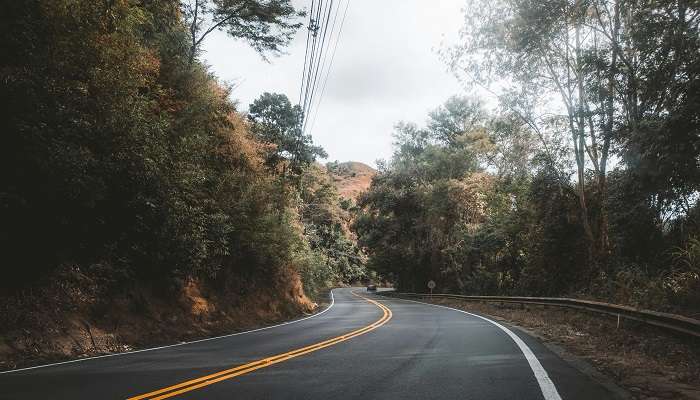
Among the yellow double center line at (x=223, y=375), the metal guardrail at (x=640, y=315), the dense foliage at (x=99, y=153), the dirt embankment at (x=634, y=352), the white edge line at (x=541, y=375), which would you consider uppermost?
the dense foliage at (x=99, y=153)

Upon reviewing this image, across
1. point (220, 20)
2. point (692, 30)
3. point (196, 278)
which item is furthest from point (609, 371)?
point (220, 20)

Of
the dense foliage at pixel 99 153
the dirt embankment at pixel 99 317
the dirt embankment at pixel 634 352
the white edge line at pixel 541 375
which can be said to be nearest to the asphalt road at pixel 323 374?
the white edge line at pixel 541 375

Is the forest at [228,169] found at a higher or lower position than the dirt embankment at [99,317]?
higher

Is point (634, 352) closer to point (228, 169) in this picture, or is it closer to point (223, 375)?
point (223, 375)

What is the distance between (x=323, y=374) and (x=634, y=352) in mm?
5570

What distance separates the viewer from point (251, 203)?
18.7 meters

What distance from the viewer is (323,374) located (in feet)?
20.7

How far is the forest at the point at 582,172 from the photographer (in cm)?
1102

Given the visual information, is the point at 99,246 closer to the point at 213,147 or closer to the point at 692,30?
the point at 213,147

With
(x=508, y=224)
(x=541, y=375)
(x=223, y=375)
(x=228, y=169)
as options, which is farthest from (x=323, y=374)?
(x=508, y=224)

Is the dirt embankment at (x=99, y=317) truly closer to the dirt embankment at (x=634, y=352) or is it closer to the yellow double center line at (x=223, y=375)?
the yellow double center line at (x=223, y=375)

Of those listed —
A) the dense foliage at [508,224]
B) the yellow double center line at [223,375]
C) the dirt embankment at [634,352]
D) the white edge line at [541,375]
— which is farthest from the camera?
the dense foliage at [508,224]

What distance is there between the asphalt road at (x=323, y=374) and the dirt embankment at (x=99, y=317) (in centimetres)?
167

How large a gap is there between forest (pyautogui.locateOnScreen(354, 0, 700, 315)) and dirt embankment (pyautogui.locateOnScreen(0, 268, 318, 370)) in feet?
40.4
